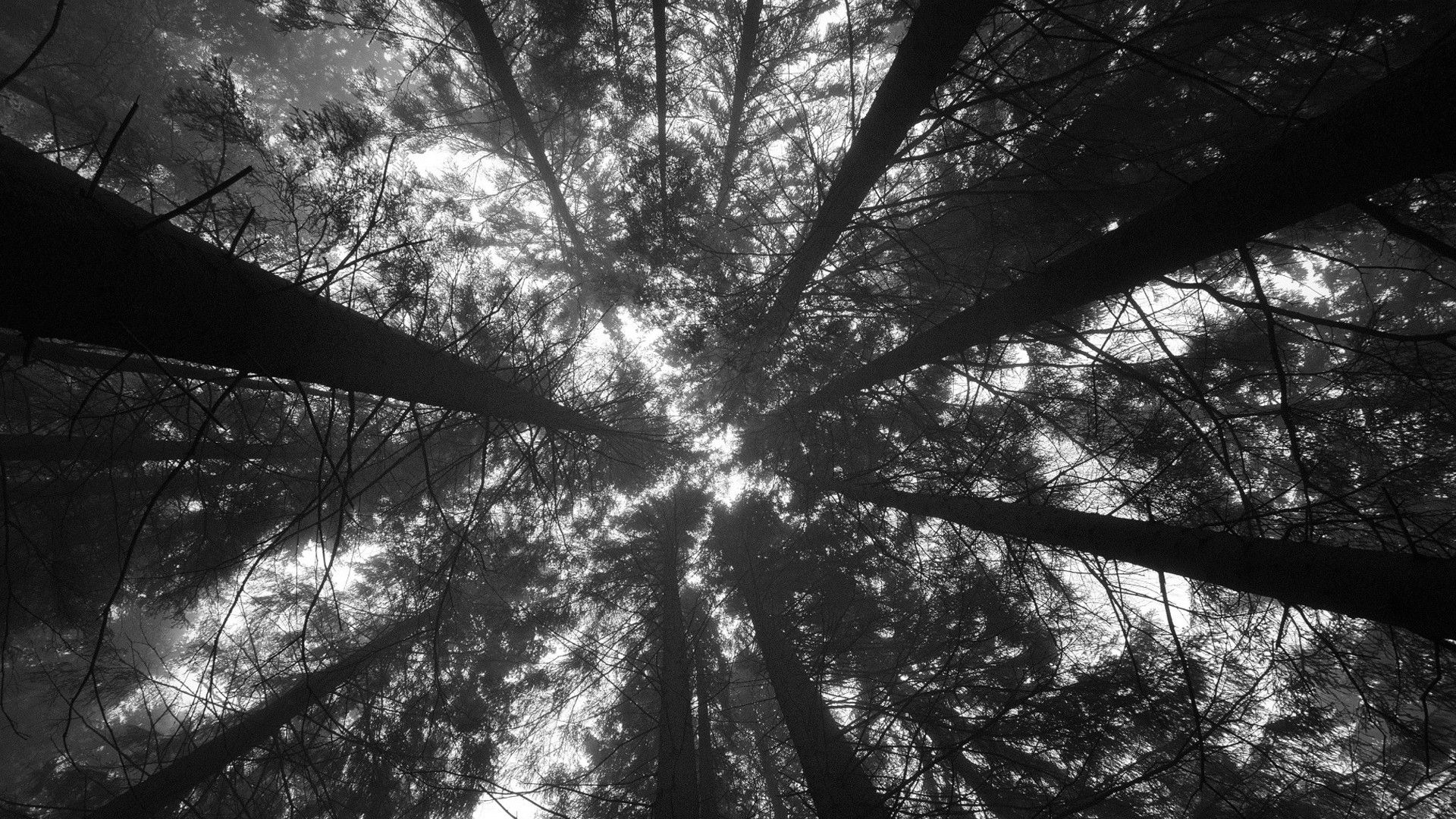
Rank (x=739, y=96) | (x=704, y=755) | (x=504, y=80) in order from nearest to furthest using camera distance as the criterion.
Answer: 1. (x=504, y=80)
2. (x=704, y=755)
3. (x=739, y=96)

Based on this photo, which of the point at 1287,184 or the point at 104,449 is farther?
the point at 104,449

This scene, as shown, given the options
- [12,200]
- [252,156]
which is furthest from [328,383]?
[252,156]

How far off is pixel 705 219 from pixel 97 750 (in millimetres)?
21547

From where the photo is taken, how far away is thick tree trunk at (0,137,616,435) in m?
1.27

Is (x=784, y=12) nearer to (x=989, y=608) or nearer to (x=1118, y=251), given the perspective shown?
(x=1118, y=251)

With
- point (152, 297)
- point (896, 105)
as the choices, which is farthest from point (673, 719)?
point (896, 105)

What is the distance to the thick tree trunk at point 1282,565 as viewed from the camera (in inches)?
67.6

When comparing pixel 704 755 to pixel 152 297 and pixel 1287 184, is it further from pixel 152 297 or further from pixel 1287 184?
pixel 1287 184

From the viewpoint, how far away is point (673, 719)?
15.9 ft

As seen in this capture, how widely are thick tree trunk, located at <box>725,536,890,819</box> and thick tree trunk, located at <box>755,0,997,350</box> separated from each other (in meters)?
2.36

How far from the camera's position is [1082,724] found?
2416mm

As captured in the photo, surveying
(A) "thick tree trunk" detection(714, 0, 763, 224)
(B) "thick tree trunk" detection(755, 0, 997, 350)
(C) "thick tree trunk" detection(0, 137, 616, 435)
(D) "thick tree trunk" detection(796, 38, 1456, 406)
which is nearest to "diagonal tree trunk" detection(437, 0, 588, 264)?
(A) "thick tree trunk" detection(714, 0, 763, 224)

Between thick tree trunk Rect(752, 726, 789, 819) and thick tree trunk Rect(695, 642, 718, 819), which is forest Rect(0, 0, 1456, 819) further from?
thick tree trunk Rect(752, 726, 789, 819)

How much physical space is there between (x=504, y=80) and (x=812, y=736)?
604 centimetres
